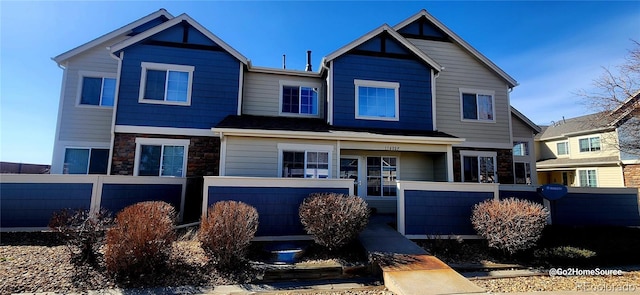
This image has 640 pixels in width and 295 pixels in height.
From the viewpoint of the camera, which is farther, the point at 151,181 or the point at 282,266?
the point at 151,181

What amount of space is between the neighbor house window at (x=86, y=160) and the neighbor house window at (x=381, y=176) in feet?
35.9

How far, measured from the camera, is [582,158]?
2267 centimetres

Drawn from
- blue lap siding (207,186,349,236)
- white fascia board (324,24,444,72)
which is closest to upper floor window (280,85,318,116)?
white fascia board (324,24,444,72)

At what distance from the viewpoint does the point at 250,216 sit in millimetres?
6363

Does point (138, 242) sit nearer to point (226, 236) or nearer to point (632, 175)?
point (226, 236)

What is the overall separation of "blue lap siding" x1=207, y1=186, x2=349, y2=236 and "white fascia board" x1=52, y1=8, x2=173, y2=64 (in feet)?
31.5

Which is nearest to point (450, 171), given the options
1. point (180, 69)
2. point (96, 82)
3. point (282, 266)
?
point (282, 266)

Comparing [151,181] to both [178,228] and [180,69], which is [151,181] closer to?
[178,228]

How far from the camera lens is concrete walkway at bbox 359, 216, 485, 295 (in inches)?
194

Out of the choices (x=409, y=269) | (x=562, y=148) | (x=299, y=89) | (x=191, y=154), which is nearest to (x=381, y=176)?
(x=299, y=89)

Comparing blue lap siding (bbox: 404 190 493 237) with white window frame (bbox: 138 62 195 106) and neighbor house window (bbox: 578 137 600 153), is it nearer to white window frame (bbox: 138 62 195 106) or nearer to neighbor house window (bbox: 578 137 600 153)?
white window frame (bbox: 138 62 195 106)

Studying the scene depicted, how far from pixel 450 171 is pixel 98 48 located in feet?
50.7

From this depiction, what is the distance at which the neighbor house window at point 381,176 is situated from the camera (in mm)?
12062

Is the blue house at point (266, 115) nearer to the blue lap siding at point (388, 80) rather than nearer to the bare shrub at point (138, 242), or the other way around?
the blue lap siding at point (388, 80)
